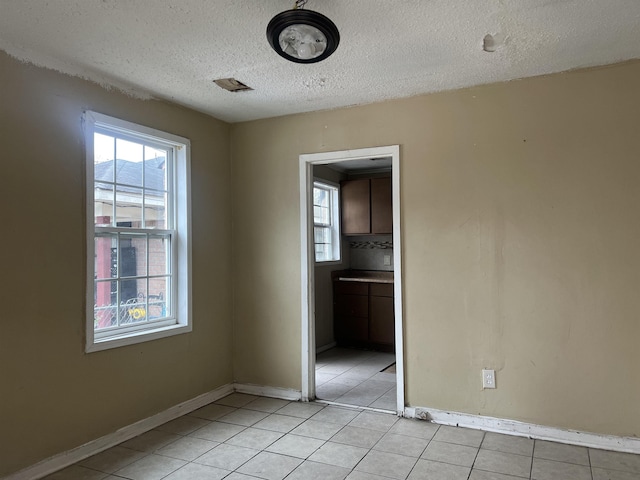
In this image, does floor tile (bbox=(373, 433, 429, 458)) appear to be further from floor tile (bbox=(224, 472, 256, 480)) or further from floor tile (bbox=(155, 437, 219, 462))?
floor tile (bbox=(155, 437, 219, 462))

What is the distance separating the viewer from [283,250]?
396 centimetres

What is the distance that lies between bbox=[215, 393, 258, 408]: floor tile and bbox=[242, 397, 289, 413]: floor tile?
0.17ft

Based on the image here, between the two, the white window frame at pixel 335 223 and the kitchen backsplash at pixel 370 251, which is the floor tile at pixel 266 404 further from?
the kitchen backsplash at pixel 370 251

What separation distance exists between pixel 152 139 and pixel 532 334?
9.85ft

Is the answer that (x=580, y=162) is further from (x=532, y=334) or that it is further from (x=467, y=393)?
(x=467, y=393)

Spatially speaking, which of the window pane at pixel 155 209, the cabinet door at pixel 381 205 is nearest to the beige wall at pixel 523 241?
the window pane at pixel 155 209

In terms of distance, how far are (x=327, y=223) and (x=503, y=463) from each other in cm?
381

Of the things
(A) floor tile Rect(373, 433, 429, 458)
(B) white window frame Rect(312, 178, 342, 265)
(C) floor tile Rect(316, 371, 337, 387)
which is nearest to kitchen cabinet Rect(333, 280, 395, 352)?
(B) white window frame Rect(312, 178, 342, 265)

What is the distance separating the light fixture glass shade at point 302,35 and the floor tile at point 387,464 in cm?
222

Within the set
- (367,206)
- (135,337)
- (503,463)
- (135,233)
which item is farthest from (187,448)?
(367,206)

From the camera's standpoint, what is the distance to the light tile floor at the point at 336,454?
8.47 ft

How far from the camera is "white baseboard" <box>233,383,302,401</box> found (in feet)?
12.8

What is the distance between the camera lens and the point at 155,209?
139 inches

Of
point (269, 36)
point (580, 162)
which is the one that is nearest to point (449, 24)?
point (269, 36)
